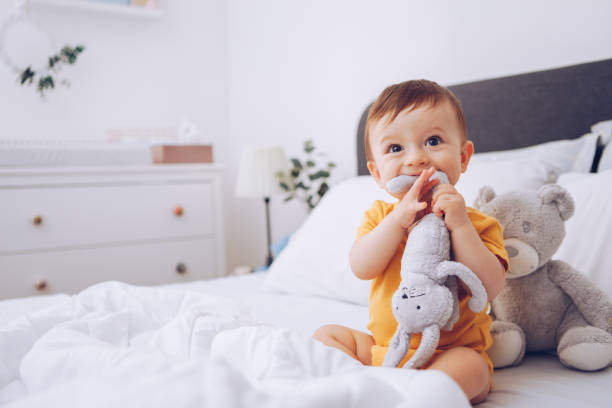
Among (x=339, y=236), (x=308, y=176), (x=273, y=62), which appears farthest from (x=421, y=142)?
(x=273, y=62)

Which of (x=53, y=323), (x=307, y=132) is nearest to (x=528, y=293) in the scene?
(x=53, y=323)

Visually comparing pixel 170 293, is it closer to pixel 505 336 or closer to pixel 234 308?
pixel 234 308

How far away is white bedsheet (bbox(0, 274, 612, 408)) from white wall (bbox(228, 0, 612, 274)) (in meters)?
0.97

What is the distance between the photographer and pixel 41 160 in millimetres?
1940

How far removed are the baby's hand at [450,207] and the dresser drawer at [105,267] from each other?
1.69 meters

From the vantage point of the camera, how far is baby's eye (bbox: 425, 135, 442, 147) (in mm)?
727

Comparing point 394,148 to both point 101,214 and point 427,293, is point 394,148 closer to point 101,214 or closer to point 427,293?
point 427,293

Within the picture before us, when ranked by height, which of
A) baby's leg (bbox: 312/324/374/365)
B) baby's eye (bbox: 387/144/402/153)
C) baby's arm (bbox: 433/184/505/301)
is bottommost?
baby's leg (bbox: 312/324/374/365)

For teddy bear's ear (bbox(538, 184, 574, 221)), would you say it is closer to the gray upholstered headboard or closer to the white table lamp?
the gray upholstered headboard

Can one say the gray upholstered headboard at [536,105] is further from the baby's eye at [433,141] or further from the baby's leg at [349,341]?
the baby's leg at [349,341]

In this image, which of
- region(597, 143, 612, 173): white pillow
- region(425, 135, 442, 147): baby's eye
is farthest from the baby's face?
region(597, 143, 612, 173): white pillow

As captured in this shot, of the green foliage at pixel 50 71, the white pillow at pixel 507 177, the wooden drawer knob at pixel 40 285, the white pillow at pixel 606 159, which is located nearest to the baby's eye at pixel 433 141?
the white pillow at pixel 507 177

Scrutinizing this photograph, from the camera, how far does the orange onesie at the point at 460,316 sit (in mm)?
711

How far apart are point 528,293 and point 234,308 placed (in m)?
0.55
